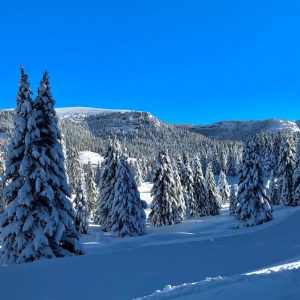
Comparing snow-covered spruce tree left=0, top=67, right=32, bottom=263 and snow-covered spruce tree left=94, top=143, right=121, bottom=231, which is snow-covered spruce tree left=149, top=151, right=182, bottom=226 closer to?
snow-covered spruce tree left=94, top=143, right=121, bottom=231

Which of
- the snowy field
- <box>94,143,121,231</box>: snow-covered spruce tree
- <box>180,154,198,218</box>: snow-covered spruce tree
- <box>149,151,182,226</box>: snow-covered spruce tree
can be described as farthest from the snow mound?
<box>180,154,198,218</box>: snow-covered spruce tree

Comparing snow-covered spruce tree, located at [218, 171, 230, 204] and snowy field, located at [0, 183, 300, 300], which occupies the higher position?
snow-covered spruce tree, located at [218, 171, 230, 204]

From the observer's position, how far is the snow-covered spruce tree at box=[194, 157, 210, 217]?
2432 inches

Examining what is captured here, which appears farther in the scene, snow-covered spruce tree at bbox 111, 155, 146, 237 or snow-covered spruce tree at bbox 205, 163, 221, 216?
snow-covered spruce tree at bbox 205, 163, 221, 216

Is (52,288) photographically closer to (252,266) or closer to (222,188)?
(252,266)

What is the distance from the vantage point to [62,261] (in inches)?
600

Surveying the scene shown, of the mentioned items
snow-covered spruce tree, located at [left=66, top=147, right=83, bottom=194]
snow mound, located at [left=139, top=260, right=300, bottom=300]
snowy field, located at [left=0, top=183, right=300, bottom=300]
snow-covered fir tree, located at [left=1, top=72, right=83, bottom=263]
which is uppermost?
snow-covered spruce tree, located at [left=66, top=147, right=83, bottom=194]

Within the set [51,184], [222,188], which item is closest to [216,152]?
[222,188]

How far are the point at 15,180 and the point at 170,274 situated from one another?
34.5ft

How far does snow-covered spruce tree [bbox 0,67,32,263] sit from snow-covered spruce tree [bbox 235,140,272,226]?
2765cm

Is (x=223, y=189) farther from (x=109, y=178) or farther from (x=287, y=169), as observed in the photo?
(x=109, y=178)

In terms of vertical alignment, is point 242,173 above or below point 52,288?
above

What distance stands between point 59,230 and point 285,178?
46.1m

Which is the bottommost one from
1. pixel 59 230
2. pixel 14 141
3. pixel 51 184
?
pixel 59 230
